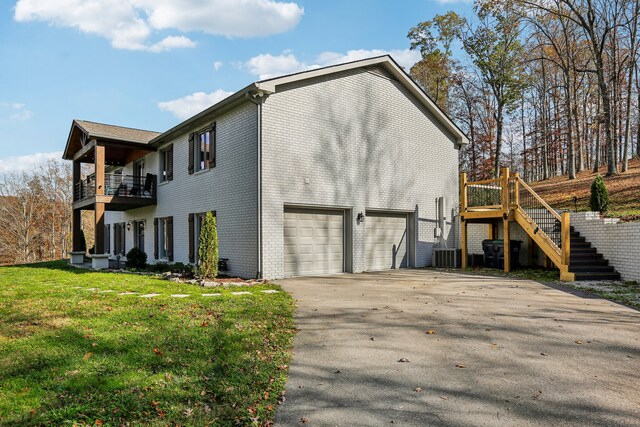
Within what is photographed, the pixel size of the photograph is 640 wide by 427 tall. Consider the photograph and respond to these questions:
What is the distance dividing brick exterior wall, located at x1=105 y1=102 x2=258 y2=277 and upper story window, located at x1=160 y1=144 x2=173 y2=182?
0.50 meters

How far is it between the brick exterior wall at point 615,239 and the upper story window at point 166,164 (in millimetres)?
14979

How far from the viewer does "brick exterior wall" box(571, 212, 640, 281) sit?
1034 cm

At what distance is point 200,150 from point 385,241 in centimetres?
750

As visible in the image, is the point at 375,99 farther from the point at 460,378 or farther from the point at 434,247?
the point at 460,378

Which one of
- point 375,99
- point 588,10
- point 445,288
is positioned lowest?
point 445,288

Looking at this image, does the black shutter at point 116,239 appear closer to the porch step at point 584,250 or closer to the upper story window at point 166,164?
the upper story window at point 166,164

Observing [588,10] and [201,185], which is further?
[588,10]

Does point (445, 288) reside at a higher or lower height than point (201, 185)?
lower

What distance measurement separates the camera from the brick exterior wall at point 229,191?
37.4 ft

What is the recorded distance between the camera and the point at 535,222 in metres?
12.7

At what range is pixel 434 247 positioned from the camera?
15.6 metres

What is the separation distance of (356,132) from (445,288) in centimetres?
622

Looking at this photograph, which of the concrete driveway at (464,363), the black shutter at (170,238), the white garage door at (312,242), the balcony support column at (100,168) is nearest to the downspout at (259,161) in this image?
the white garage door at (312,242)

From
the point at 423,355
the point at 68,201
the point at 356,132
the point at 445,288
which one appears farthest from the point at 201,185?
the point at 68,201
